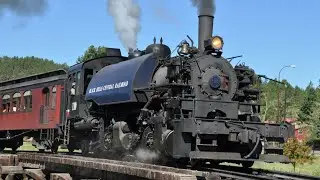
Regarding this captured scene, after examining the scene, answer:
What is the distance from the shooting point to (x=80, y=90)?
16.4m

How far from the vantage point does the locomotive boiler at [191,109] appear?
35.5 ft

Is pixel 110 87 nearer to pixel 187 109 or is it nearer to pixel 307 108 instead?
pixel 187 109

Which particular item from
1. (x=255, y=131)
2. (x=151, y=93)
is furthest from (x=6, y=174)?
(x=255, y=131)

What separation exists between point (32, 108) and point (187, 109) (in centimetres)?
1068

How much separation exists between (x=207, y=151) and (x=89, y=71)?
7.09 metres

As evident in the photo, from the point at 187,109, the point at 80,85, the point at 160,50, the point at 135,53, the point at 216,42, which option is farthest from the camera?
the point at 80,85

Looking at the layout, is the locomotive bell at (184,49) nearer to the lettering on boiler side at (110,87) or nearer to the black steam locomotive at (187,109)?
the black steam locomotive at (187,109)

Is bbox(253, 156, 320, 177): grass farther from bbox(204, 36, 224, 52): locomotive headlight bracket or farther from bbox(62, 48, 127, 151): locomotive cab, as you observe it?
bbox(62, 48, 127, 151): locomotive cab

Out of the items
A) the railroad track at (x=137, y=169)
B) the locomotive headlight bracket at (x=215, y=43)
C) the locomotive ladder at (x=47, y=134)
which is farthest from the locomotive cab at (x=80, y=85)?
the locomotive headlight bracket at (x=215, y=43)

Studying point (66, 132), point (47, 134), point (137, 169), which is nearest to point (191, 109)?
point (137, 169)

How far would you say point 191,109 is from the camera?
1134 cm

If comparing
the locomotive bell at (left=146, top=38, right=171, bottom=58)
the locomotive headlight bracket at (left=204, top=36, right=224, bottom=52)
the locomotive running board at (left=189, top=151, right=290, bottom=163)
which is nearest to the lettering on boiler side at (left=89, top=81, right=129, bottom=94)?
the locomotive bell at (left=146, top=38, right=171, bottom=58)

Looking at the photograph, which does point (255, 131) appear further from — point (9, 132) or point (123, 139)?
point (9, 132)

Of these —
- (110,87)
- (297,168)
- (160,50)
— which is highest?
(160,50)
